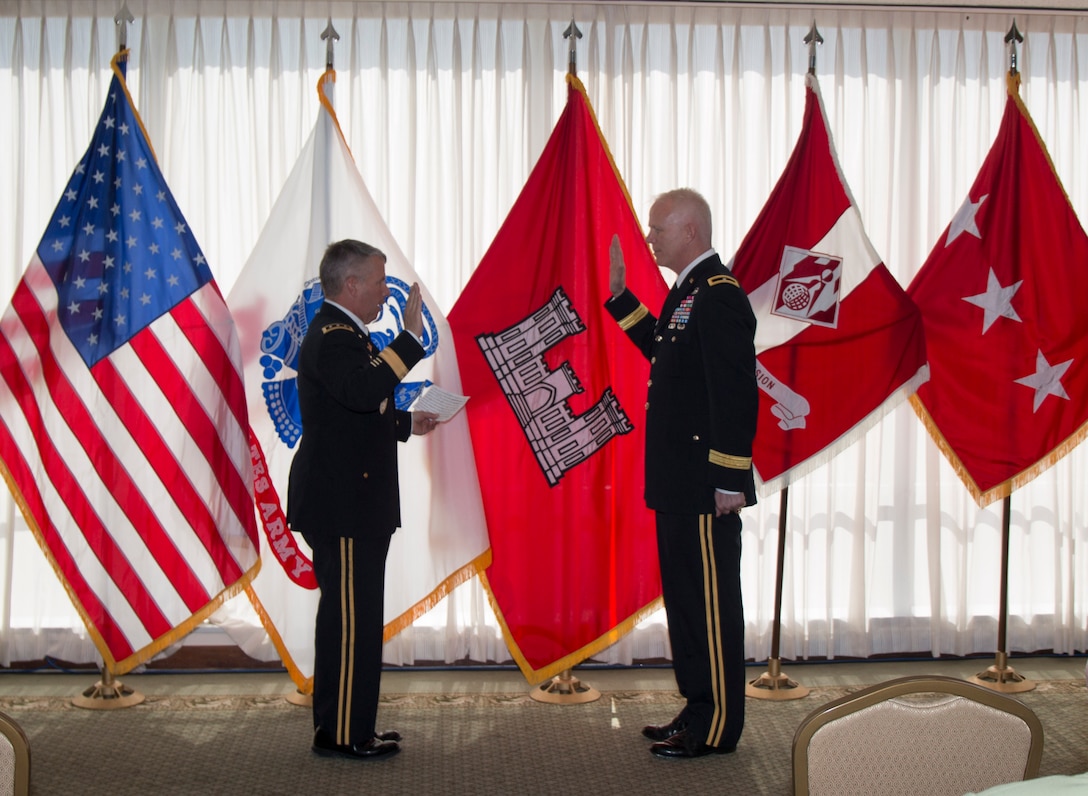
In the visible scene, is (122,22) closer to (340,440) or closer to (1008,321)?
(340,440)

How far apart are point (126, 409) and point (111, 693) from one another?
992mm

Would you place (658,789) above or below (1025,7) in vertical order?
below

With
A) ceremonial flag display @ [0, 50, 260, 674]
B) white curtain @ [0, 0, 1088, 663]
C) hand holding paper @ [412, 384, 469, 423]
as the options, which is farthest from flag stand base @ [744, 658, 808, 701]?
ceremonial flag display @ [0, 50, 260, 674]

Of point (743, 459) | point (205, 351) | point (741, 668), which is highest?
point (205, 351)

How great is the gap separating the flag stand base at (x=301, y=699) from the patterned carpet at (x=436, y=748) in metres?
0.02

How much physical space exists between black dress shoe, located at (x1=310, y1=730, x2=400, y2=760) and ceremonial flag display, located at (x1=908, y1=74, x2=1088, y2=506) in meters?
2.16

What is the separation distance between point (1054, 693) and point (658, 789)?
1694mm

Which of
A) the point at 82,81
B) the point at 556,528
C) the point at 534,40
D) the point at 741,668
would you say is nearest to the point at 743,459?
the point at 741,668

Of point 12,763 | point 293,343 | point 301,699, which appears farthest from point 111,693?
point 12,763

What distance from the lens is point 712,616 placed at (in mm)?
3111

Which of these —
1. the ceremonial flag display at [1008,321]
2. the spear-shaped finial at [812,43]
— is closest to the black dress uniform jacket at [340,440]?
the spear-shaped finial at [812,43]

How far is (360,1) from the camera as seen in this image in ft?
13.0

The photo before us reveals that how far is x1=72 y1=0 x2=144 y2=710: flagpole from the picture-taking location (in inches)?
139

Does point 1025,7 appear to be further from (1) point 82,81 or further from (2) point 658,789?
(1) point 82,81
